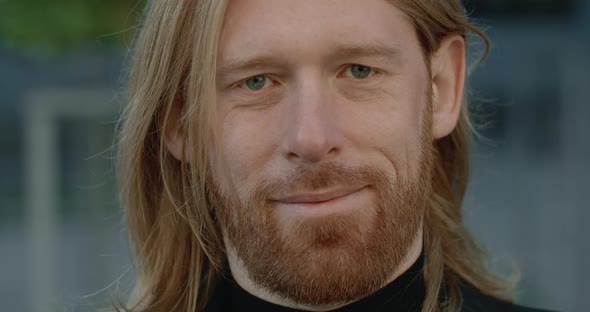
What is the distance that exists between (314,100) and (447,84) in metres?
0.61

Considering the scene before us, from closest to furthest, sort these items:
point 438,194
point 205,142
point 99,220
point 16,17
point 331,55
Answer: point 331,55, point 205,142, point 438,194, point 16,17, point 99,220

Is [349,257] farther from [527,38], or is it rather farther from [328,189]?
[527,38]

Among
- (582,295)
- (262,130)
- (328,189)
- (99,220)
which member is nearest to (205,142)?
(262,130)

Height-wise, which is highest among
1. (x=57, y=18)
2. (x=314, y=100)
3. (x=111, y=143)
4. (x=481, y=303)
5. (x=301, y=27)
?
(x=301, y=27)

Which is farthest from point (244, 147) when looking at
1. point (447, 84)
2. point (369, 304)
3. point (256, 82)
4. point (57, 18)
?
point (57, 18)

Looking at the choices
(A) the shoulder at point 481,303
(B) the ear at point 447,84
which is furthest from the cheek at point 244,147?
(A) the shoulder at point 481,303

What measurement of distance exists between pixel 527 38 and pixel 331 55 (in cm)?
781

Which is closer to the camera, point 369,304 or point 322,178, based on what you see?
point 322,178

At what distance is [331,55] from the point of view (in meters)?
2.52

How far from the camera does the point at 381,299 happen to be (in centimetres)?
271

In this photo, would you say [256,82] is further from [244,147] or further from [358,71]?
[358,71]

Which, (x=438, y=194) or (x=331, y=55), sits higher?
(x=331, y=55)

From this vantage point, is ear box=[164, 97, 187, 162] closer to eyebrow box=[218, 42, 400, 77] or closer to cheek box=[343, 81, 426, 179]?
eyebrow box=[218, 42, 400, 77]

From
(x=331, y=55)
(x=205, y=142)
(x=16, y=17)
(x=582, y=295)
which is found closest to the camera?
(x=331, y=55)
